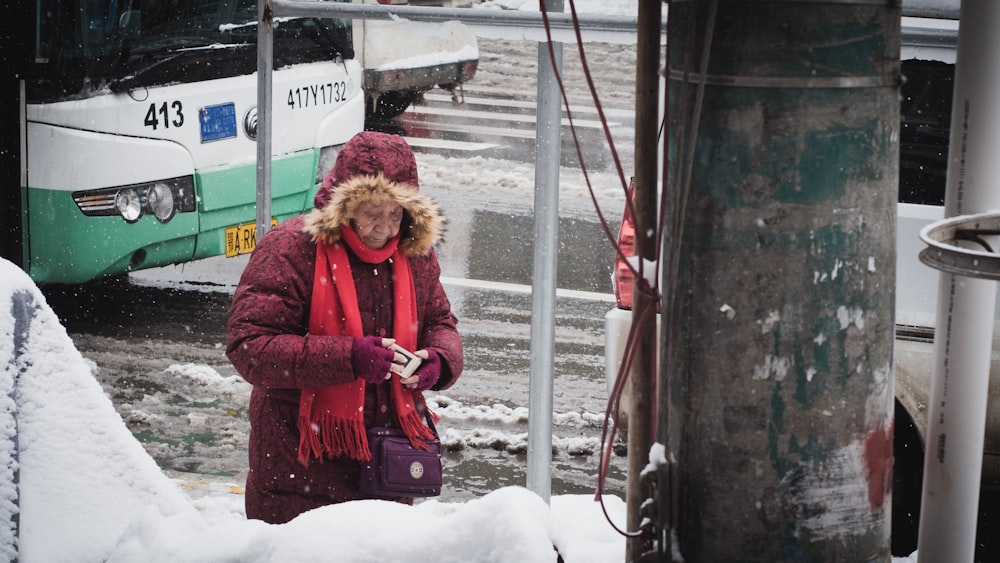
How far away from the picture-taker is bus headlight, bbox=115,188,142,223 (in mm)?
7727

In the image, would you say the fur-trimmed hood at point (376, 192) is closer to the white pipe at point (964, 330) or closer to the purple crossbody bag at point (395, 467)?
the purple crossbody bag at point (395, 467)

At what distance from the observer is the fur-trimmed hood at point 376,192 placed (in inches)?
141

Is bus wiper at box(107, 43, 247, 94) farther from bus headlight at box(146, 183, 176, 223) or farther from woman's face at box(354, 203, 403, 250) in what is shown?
woman's face at box(354, 203, 403, 250)

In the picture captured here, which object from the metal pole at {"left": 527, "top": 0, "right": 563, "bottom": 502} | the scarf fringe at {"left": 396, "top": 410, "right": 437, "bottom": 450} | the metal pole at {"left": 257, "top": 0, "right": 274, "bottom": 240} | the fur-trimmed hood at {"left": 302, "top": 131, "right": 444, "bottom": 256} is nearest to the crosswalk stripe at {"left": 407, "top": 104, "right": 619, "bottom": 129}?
the metal pole at {"left": 257, "top": 0, "right": 274, "bottom": 240}

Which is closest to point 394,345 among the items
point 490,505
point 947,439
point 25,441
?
point 25,441

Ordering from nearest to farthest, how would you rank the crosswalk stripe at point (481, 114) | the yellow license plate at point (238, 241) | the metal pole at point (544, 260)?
the metal pole at point (544, 260) → the yellow license plate at point (238, 241) → the crosswalk stripe at point (481, 114)

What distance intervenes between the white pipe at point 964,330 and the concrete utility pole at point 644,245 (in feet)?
2.33

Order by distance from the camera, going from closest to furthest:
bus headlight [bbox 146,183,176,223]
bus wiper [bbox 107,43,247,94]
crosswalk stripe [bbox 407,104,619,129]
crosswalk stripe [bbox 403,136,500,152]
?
bus wiper [bbox 107,43,247,94] < bus headlight [bbox 146,183,176,223] < crosswalk stripe [bbox 403,136,500,152] < crosswalk stripe [bbox 407,104,619,129]

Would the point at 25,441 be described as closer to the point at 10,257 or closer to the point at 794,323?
the point at 794,323

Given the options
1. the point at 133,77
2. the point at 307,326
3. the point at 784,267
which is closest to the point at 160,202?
the point at 133,77

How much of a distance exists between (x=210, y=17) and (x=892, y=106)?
6.82 metres

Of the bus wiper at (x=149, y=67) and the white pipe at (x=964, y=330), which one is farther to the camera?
the bus wiper at (x=149, y=67)

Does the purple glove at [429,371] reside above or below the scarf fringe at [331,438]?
above

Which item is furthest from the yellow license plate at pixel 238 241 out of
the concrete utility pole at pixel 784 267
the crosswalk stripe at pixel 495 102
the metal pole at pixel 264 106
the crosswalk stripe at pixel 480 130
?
the crosswalk stripe at pixel 495 102
